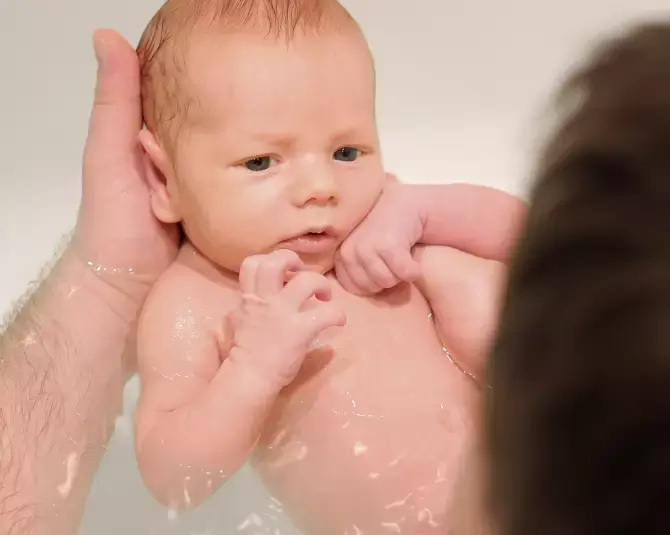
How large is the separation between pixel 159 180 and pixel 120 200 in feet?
0.18

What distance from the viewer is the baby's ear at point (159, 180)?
2.84 feet

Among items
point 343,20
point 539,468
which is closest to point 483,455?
point 539,468

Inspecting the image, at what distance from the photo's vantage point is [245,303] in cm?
81

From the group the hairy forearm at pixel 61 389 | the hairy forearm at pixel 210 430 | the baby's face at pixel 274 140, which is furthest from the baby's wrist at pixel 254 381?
the hairy forearm at pixel 61 389

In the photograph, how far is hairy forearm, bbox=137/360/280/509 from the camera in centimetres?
77

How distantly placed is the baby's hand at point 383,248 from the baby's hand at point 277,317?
0.07 metres

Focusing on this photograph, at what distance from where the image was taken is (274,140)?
81cm

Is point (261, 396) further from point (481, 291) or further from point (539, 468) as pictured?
point (539, 468)

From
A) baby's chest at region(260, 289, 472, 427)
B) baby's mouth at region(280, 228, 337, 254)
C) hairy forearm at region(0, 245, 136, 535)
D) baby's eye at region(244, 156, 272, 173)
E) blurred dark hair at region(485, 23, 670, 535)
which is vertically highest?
blurred dark hair at region(485, 23, 670, 535)

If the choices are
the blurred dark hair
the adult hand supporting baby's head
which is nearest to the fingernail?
the adult hand supporting baby's head

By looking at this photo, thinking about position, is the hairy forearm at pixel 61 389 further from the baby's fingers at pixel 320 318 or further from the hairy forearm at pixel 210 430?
the baby's fingers at pixel 320 318

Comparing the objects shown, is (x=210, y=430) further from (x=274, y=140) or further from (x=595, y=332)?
(x=595, y=332)

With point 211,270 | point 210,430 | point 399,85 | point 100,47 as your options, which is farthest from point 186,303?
point 399,85

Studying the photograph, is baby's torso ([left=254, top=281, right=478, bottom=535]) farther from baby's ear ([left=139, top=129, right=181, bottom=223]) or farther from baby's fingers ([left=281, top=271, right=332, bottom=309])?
baby's ear ([left=139, top=129, right=181, bottom=223])
